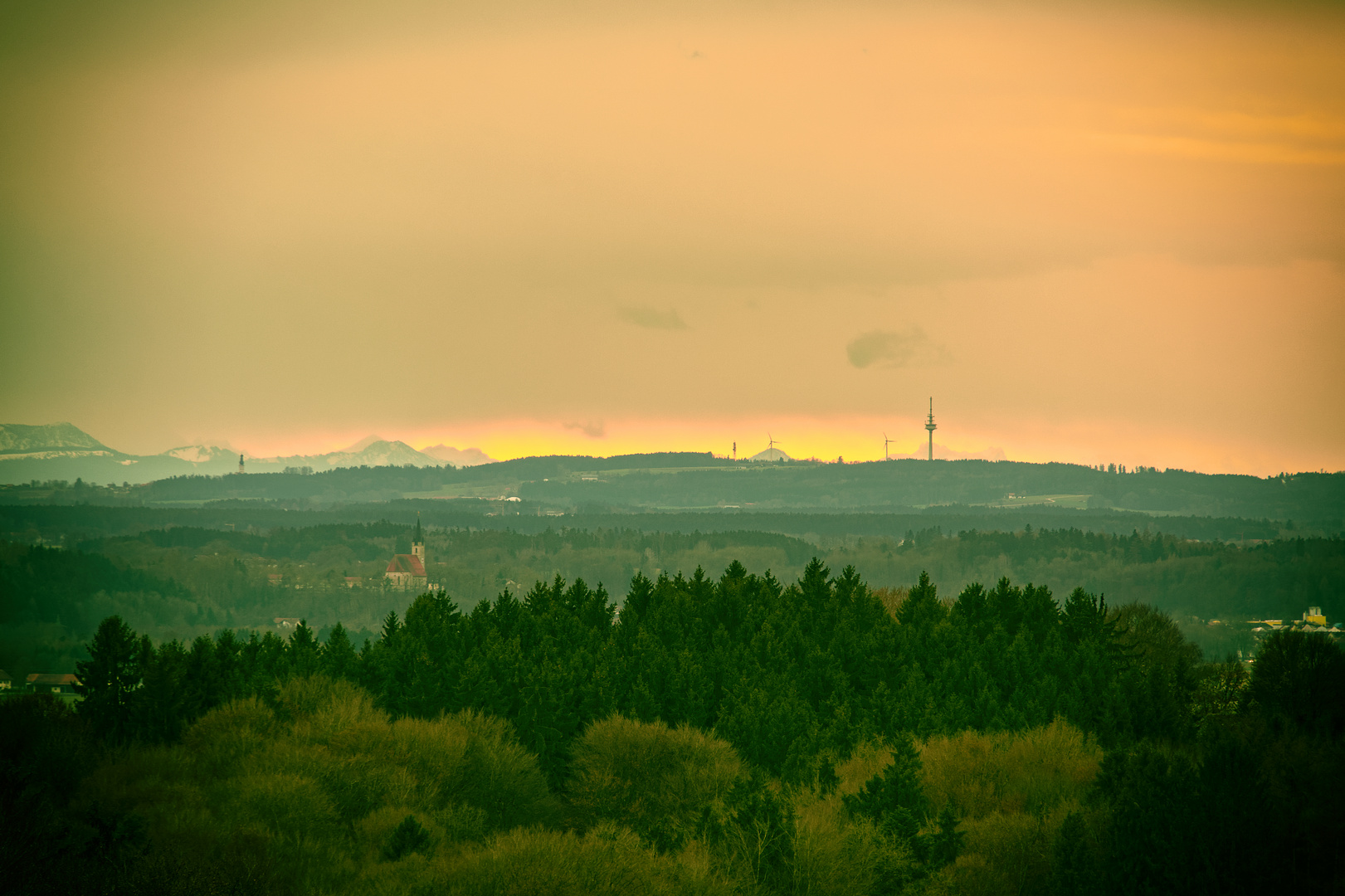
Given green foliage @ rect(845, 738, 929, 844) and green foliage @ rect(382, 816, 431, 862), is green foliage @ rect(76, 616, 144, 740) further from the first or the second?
green foliage @ rect(845, 738, 929, 844)

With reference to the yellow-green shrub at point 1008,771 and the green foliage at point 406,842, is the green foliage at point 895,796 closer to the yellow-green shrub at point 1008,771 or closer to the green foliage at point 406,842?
the yellow-green shrub at point 1008,771

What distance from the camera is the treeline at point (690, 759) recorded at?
52.1 metres

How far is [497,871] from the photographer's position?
5125 centimetres

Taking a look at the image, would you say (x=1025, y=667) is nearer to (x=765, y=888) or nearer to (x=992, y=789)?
(x=992, y=789)

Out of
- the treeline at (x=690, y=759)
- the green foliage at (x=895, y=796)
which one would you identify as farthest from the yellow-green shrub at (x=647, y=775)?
the green foliage at (x=895, y=796)

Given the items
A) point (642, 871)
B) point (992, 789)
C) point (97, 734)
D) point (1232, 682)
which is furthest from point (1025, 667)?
point (97, 734)

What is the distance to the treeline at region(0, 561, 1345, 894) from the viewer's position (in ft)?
171

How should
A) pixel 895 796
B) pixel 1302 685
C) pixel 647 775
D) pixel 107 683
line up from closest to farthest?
pixel 895 796 < pixel 647 775 < pixel 1302 685 < pixel 107 683

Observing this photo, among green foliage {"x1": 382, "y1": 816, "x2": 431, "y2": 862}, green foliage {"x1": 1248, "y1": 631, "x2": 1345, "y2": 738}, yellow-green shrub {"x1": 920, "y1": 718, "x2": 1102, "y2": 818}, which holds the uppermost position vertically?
green foliage {"x1": 1248, "y1": 631, "x2": 1345, "y2": 738}

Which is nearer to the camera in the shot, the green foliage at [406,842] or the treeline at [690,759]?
the treeline at [690,759]

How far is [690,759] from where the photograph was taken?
73.6 meters

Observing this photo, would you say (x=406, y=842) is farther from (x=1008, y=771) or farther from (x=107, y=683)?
(x=107, y=683)

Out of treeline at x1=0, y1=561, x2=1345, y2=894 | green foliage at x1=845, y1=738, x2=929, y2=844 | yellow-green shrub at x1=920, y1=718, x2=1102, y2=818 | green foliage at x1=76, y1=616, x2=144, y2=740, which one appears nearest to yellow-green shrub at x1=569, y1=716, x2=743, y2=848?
treeline at x1=0, y1=561, x2=1345, y2=894

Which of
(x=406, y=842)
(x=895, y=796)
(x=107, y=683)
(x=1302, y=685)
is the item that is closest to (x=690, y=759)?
(x=895, y=796)
